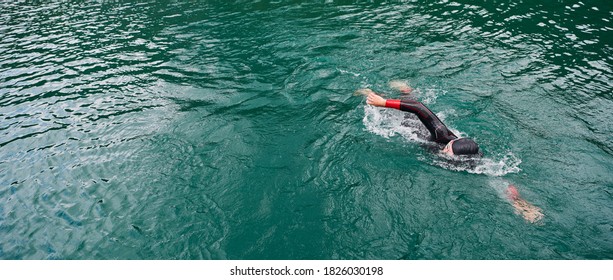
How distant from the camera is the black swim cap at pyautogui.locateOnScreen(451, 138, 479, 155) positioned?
28.0 feet

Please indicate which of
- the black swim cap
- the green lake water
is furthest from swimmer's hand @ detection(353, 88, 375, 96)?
the black swim cap

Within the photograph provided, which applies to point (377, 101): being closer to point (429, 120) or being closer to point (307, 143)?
point (429, 120)

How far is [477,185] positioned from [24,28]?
85.1 ft

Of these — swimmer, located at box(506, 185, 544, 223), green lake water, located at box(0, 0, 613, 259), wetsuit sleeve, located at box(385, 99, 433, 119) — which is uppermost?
wetsuit sleeve, located at box(385, 99, 433, 119)

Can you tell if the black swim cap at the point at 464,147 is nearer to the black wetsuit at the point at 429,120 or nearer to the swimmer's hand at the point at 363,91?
the black wetsuit at the point at 429,120

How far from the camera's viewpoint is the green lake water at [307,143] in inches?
297

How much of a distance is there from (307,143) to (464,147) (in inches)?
159

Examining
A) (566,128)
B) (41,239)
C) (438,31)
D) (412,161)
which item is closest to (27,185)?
(41,239)

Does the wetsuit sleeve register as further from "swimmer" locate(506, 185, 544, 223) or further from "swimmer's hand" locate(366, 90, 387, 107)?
"swimmer" locate(506, 185, 544, 223)

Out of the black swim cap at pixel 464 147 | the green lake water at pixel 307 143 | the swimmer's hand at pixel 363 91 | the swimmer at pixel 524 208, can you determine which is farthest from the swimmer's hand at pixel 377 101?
the swimmer at pixel 524 208

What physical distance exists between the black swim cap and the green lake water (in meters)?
0.69

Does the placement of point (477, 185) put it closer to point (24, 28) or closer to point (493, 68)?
point (493, 68)

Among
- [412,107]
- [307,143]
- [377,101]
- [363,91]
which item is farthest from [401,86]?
[307,143]

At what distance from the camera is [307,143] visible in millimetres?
10219
